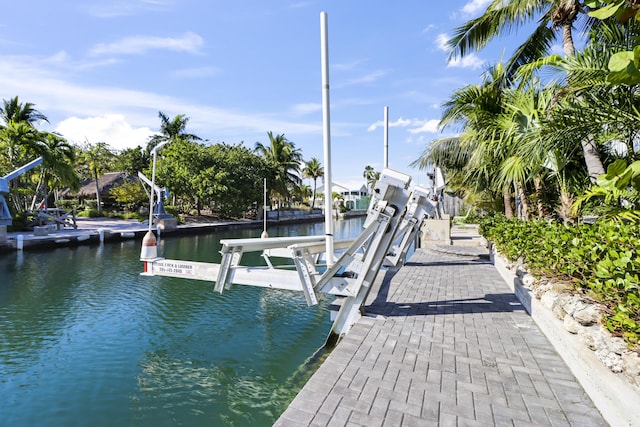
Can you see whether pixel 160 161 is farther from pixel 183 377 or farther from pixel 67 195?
pixel 183 377

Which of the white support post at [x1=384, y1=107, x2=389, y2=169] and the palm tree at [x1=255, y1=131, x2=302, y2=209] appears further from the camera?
the palm tree at [x1=255, y1=131, x2=302, y2=209]

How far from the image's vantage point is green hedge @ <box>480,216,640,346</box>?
268cm

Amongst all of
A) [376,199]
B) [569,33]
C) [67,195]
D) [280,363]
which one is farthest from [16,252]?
[67,195]

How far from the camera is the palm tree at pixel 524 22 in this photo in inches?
290

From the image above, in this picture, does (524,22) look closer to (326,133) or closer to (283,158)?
(326,133)

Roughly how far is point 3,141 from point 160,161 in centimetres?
1208

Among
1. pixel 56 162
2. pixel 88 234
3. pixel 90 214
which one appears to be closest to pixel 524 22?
pixel 88 234

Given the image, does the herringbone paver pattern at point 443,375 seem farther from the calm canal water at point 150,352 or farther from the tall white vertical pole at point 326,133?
the tall white vertical pole at point 326,133

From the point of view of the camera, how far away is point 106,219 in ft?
102

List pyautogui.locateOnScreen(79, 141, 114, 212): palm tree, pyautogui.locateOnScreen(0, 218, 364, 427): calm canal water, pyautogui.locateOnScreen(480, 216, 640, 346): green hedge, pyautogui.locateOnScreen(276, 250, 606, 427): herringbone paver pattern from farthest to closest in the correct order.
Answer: pyautogui.locateOnScreen(79, 141, 114, 212): palm tree → pyautogui.locateOnScreen(0, 218, 364, 427): calm canal water → pyautogui.locateOnScreen(276, 250, 606, 427): herringbone paver pattern → pyautogui.locateOnScreen(480, 216, 640, 346): green hedge

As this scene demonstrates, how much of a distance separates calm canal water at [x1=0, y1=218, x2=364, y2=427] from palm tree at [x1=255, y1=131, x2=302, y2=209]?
33092mm

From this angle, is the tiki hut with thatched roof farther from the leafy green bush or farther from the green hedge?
the green hedge

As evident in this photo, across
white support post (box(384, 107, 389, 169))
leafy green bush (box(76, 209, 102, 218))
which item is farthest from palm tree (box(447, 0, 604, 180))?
leafy green bush (box(76, 209, 102, 218))

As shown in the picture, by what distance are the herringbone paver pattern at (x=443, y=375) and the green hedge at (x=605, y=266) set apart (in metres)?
0.80
